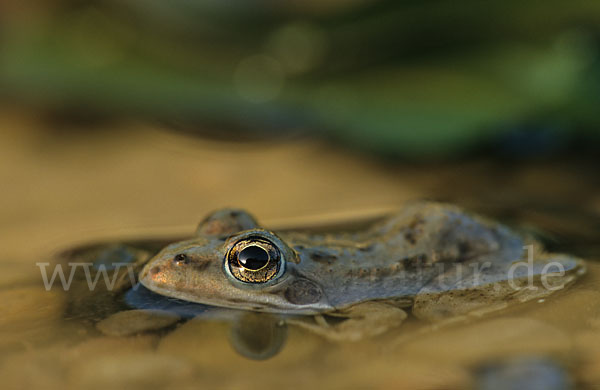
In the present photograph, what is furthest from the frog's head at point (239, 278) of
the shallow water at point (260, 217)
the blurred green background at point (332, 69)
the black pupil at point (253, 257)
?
the blurred green background at point (332, 69)

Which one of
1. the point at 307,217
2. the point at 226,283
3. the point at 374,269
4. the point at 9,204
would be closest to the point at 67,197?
the point at 9,204

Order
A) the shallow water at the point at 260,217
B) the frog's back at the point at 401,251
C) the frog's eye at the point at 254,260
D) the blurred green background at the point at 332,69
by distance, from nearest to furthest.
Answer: the shallow water at the point at 260,217 < the frog's eye at the point at 254,260 < the frog's back at the point at 401,251 < the blurred green background at the point at 332,69

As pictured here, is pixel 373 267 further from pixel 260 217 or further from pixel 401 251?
pixel 260 217

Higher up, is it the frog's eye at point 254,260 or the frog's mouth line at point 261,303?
the frog's eye at point 254,260

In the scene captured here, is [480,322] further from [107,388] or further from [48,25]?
[48,25]

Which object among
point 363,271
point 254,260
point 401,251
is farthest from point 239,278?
point 401,251

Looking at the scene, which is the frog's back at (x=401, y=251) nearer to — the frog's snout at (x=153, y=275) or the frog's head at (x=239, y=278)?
the frog's head at (x=239, y=278)

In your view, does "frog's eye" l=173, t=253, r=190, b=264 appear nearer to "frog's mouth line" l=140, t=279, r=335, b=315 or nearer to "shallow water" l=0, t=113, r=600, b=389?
"frog's mouth line" l=140, t=279, r=335, b=315
